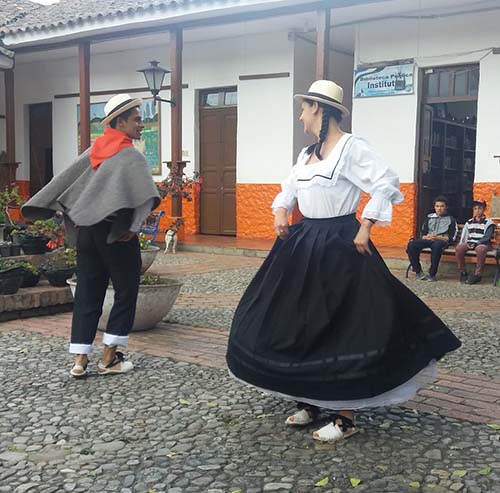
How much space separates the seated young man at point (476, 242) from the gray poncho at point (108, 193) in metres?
5.14

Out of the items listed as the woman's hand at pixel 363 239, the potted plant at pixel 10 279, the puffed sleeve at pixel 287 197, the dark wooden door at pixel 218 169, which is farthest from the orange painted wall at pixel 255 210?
the woman's hand at pixel 363 239

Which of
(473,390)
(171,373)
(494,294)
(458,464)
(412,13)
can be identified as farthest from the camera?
(412,13)

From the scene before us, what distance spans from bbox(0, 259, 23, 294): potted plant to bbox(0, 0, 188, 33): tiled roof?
5.53 m

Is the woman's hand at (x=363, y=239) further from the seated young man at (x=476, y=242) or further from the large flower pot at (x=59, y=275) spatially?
the seated young man at (x=476, y=242)

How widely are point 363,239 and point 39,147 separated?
13231 mm

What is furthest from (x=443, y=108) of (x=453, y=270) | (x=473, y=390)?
(x=473, y=390)

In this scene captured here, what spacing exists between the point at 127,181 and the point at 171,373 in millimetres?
1206

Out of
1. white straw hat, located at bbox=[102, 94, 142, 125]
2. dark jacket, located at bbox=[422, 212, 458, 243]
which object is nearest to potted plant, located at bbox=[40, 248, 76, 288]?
white straw hat, located at bbox=[102, 94, 142, 125]

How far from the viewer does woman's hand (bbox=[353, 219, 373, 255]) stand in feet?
9.87

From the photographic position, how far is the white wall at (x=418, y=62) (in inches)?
365

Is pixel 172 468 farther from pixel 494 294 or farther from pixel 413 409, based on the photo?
pixel 494 294

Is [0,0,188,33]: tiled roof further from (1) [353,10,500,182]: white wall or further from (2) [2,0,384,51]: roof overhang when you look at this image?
(1) [353,10,500,182]: white wall

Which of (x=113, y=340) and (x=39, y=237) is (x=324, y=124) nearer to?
(x=113, y=340)

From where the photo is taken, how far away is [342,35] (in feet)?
36.6
